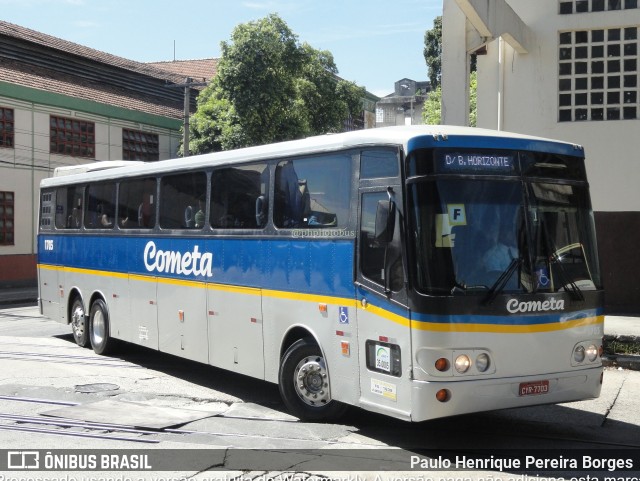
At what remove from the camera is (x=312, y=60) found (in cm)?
4212

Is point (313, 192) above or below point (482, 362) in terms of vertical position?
above

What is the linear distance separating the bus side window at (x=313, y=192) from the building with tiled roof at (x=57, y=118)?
2500 centimetres

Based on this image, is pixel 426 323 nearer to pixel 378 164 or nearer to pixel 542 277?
pixel 542 277

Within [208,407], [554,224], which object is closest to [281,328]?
[208,407]

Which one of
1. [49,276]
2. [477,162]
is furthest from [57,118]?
[477,162]

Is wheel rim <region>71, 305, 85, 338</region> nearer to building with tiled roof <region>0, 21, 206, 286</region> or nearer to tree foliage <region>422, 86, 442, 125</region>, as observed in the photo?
building with tiled roof <region>0, 21, 206, 286</region>

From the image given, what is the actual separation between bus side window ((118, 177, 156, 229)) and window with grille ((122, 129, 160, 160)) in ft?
84.9

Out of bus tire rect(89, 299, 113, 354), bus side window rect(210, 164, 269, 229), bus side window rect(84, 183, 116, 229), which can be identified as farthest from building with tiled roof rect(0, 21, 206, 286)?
bus side window rect(210, 164, 269, 229)

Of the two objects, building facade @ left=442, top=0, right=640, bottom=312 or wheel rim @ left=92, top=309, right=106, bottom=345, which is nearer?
wheel rim @ left=92, top=309, right=106, bottom=345

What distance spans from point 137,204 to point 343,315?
577 cm

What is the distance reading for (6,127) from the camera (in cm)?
3222

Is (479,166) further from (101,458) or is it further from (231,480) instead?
(101,458)

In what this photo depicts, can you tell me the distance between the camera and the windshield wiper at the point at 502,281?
25.1 ft

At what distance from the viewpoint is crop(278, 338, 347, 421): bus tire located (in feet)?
29.9
